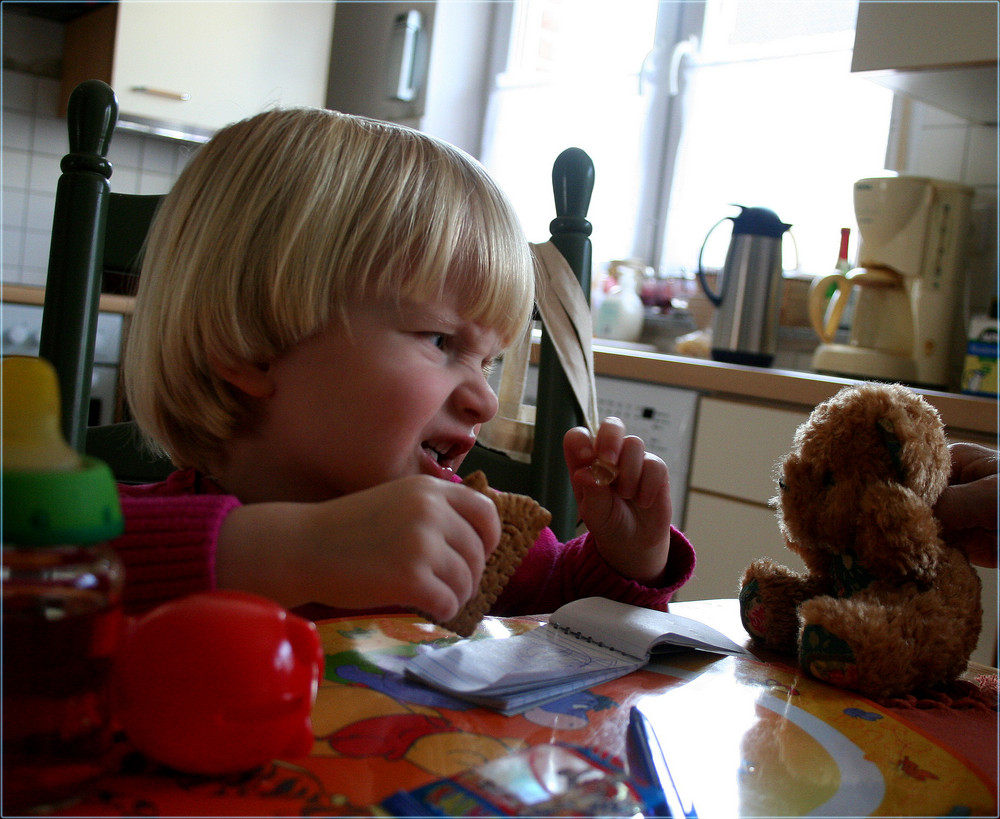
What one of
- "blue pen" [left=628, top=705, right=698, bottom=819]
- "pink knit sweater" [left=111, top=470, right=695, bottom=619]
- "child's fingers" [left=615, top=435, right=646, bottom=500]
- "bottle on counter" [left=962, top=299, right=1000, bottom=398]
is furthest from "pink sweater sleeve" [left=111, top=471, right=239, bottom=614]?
"bottle on counter" [left=962, top=299, right=1000, bottom=398]

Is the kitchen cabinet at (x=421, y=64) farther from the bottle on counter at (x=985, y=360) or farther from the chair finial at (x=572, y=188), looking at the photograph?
the chair finial at (x=572, y=188)

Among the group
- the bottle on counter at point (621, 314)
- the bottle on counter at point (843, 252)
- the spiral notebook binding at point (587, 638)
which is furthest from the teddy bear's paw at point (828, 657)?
the bottle on counter at point (621, 314)

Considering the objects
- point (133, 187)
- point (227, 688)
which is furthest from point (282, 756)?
point (133, 187)

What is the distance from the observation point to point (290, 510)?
510 millimetres

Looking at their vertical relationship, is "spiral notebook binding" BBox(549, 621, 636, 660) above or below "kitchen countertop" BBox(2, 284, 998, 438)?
below

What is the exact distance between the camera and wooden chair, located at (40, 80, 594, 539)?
96 centimetres

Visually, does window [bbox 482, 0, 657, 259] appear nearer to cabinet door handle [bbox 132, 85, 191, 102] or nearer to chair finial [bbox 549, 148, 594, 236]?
cabinet door handle [bbox 132, 85, 191, 102]

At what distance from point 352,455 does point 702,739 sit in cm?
36

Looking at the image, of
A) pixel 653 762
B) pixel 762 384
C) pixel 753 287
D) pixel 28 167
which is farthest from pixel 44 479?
pixel 28 167

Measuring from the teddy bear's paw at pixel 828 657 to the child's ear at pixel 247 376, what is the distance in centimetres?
45

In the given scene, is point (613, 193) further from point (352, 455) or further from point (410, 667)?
point (410, 667)

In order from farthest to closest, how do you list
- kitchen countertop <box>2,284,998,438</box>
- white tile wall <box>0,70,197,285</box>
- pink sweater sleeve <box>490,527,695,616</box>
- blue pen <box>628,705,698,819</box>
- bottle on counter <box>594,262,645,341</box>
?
white tile wall <box>0,70,197,285</box>
bottle on counter <box>594,262,645,341</box>
kitchen countertop <box>2,284,998,438</box>
pink sweater sleeve <box>490,527,695,616</box>
blue pen <box>628,705,698,819</box>

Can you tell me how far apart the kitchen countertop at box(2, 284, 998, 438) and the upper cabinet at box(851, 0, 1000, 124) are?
0.66m

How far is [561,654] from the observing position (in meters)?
0.61
